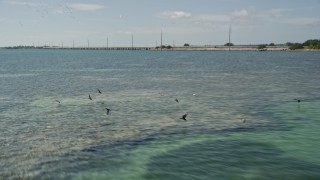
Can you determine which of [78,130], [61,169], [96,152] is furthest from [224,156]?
[78,130]

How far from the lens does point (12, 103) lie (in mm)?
43562

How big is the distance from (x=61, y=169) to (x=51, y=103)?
2351cm

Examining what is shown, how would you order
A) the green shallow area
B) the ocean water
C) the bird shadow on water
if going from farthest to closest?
1. the ocean water
2. the green shallow area
3. the bird shadow on water

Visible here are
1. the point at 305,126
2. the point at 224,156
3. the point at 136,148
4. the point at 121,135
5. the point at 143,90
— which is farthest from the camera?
the point at 143,90

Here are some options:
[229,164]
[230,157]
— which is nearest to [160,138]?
[230,157]

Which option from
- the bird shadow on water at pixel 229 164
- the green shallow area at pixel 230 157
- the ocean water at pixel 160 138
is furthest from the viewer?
the ocean water at pixel 160 138

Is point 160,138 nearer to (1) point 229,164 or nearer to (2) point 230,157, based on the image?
(2) point 230,157

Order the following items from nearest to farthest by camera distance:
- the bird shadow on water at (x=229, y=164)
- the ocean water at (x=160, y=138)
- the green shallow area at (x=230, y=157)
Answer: the bird shadow on water at (x=229, y=164), the green shallow area at (x=230, y=157), the ocean water at (x=160, y=138)

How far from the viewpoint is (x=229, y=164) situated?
2167cm

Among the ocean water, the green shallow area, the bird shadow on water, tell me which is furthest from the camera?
the ocean water

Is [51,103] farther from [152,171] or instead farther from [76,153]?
[152,171]

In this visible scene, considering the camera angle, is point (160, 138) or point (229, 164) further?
point (160, 138)

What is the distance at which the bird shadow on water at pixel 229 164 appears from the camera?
66.0 ft

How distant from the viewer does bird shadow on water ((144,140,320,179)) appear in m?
20.1
